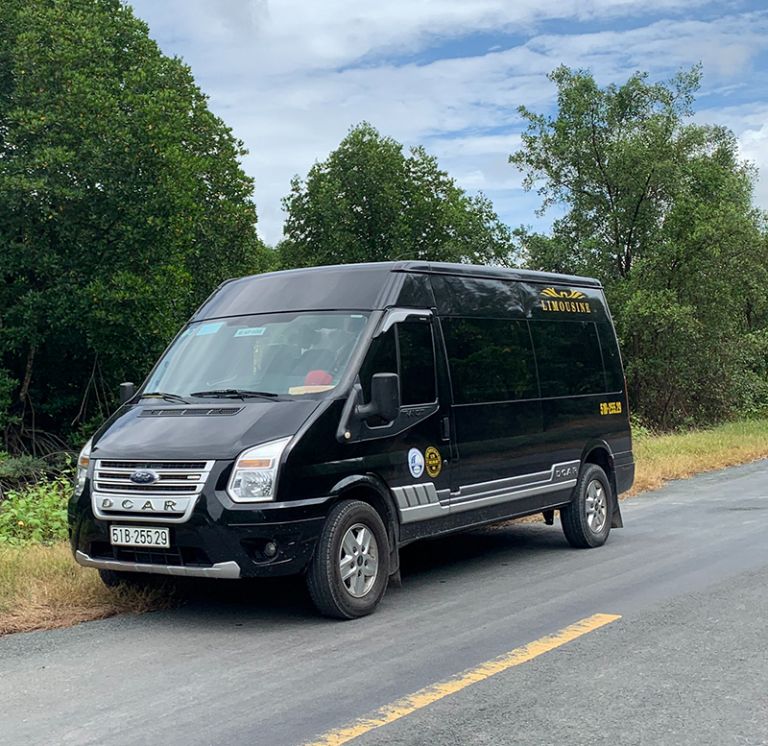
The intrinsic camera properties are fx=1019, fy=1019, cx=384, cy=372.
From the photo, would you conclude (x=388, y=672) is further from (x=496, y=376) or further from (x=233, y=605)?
(x=496, y=376)

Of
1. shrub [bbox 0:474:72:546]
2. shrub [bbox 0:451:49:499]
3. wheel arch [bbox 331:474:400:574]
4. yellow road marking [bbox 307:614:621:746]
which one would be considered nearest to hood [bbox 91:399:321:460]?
wheel arch [bbox 331:474:400:574]

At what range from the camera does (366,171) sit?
48312 millimetres

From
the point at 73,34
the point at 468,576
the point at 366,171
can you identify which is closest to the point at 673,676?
the point at 468,576

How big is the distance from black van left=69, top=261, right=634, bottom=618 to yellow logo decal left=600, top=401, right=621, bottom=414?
0.57 metres

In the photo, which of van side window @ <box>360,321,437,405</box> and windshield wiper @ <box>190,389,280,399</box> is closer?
windshield wiper @ <box>190,389,280,399</box>

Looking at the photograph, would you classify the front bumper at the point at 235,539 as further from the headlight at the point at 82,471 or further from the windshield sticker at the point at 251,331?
the windshield sticker at the point at 251,331

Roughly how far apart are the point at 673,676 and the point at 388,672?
1450 millimetres

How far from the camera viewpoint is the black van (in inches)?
247

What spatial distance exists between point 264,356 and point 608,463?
4.22m

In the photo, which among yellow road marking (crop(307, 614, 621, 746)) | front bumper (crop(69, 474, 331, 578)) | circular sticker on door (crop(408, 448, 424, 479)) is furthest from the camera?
circular sticker on door (crop(408, 448, 424, 479))

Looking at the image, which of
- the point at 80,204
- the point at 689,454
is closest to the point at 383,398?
the point at 689,454

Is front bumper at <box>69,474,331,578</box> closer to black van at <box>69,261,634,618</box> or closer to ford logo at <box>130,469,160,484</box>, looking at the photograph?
black van at <box>69,261,634,618</box>

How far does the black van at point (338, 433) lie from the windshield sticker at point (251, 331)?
0.05 ft

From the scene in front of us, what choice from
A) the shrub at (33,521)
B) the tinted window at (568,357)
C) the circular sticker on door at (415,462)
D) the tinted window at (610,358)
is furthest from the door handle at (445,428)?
the shrub at (33,521)
